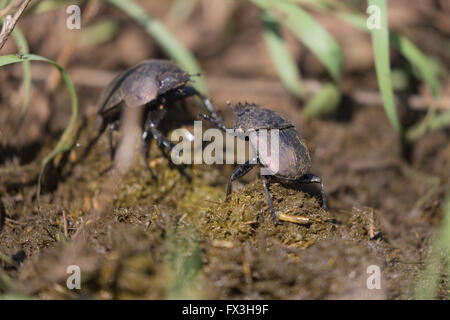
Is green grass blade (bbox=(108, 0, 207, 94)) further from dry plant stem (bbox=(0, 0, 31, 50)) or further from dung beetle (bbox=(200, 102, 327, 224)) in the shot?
dry plant stem (bbox=(0, 0, 31, 50))

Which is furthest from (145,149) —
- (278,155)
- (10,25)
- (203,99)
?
(10,25)

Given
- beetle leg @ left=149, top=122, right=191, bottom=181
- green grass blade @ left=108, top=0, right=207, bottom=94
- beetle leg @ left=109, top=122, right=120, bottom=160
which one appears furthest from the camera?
green grass blade @ left=108, top=0, right=207, bottom=94

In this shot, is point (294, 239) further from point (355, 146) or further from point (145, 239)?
point (355, 146)

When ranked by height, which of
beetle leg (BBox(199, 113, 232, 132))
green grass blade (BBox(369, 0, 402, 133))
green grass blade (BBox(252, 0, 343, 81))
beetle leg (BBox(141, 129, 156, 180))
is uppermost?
green grass blade (BBox(252, 0, 343, 81))

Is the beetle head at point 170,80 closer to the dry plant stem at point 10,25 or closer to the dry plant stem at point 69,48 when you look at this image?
the dry plant stem at point 10,25

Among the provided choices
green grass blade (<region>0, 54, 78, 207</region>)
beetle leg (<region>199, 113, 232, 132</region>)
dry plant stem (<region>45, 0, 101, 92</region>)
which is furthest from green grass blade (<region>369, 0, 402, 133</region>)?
dry plant stem (<region>45, 0, 101, 92</region>)
